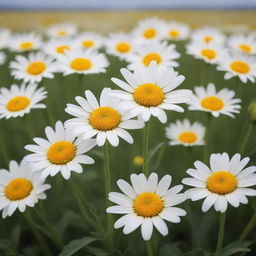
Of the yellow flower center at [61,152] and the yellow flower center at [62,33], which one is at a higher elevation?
the yellow flower center at [62,33]

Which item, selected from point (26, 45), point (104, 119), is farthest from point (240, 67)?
point (26, 45)

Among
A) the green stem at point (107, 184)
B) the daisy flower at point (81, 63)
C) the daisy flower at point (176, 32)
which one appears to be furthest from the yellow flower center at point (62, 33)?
the green stem at point (107, 184)

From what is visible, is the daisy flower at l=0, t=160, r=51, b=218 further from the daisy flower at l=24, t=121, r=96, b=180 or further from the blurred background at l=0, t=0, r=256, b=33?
the blurred background at l=0, t=0, r=256, b=33

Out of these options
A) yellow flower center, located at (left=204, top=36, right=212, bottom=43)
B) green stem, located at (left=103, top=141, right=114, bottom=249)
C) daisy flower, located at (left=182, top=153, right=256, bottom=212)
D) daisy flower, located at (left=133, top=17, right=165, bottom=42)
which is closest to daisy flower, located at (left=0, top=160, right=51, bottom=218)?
green stem, located at (left=103, top=141, right=114, bottom=249)

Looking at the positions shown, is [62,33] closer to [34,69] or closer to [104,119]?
[34,69]

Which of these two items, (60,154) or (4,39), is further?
(4,39)

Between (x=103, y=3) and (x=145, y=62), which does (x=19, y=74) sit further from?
(x=103, y=3)

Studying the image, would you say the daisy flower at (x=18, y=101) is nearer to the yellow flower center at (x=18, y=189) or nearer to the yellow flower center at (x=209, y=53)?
the yellow flower center at (x=18, y=189)
